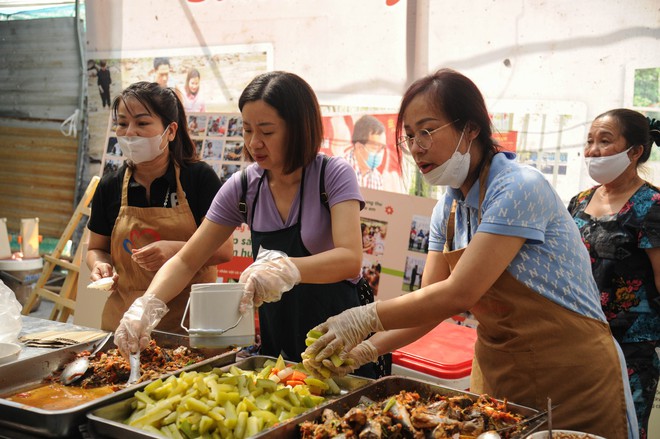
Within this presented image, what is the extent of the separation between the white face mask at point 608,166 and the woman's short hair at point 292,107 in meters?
1.77

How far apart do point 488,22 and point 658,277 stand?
182 centimetres

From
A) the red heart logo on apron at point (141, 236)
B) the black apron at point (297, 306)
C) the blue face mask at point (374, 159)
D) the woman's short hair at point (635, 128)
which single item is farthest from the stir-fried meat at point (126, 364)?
the woman's short hair at point (635, 128)

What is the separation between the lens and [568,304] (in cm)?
187

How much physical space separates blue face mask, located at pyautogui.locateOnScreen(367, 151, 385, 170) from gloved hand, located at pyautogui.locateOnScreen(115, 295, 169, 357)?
92.9 inches

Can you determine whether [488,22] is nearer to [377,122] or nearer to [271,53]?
[377,122]

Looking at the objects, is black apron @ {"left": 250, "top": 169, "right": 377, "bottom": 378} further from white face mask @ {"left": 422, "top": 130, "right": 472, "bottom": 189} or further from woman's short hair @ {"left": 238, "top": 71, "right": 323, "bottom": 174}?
white face mask @ {"left": 422, "top": 130, "right": 472, "bottom": 189}

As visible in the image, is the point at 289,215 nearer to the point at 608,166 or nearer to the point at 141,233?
the point at 141,233

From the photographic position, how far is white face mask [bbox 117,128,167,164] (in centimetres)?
287

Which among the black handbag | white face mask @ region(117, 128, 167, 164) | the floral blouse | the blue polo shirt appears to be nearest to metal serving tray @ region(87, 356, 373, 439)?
the black handbag

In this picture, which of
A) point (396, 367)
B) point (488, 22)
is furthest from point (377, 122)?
point (396, 367)

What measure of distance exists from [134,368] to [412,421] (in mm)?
1042

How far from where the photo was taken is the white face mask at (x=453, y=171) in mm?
1979

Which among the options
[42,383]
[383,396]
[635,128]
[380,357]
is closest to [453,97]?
[383,396]

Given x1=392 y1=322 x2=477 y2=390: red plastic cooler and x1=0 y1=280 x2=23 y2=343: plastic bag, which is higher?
x1=0 y1=280 x2=23 y2=343: plastic bag
